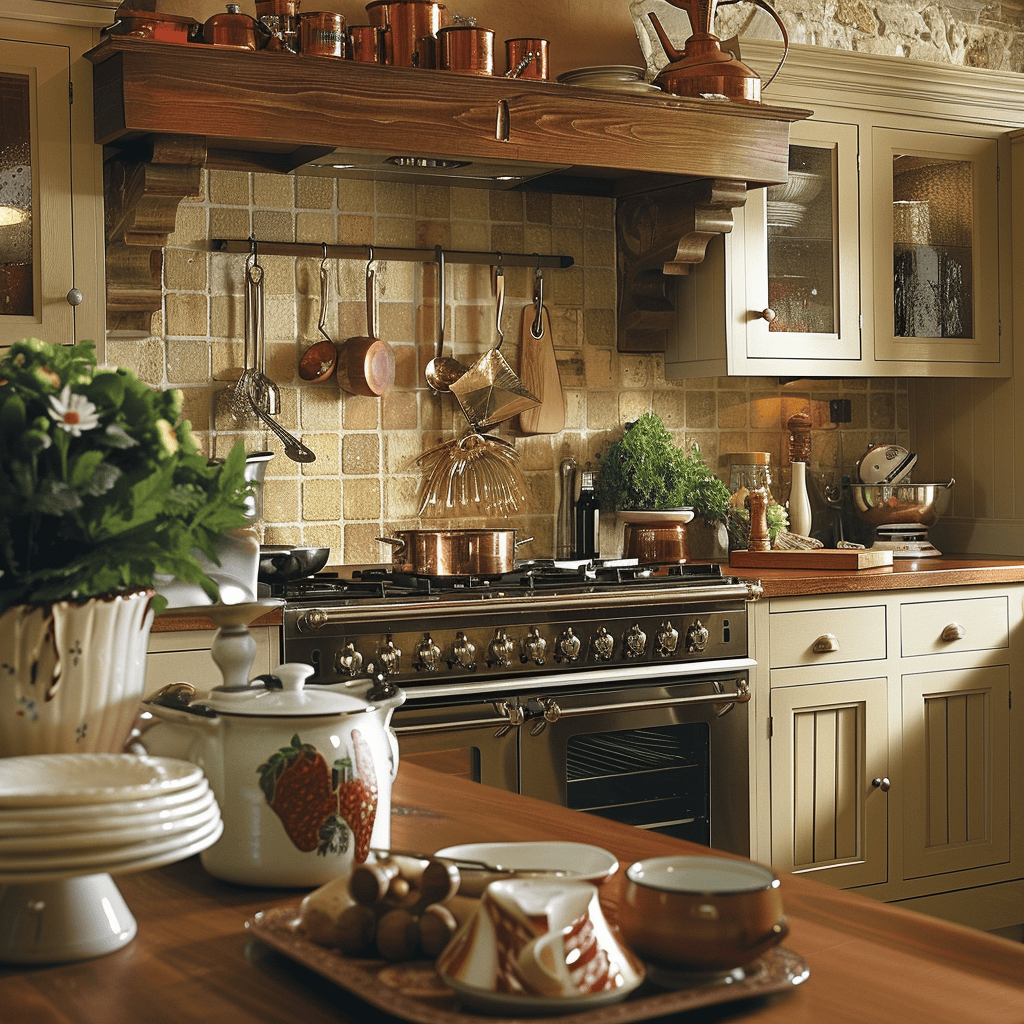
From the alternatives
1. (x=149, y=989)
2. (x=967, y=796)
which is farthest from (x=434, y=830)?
(x=967, y=796)

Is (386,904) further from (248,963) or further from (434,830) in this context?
(434,830)

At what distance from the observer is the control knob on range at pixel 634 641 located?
3.10 meters

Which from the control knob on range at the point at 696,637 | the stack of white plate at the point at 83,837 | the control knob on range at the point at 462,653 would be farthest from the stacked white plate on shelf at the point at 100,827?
the control knob on range at the point at 696,637

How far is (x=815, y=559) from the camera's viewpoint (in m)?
3.50

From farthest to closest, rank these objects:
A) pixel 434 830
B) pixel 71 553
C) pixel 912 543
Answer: pixel 912 543 < pixel 434 830 < pixel 71 553

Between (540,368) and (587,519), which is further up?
(540,368)

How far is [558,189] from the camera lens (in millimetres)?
3736

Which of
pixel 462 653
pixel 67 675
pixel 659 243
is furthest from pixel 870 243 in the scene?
pixel 67 675

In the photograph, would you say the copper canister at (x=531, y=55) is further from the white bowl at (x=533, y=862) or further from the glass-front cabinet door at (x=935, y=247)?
the white bowl at (x=533, y=862)

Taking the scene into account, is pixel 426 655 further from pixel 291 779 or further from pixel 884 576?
pixel 291 779

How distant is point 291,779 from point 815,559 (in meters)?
2.67

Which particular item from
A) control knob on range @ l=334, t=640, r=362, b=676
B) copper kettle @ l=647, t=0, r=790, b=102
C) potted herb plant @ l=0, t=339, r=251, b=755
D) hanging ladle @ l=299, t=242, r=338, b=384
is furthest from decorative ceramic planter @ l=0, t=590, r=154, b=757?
copper kettle @ l=647, t=0, r=790, b=102

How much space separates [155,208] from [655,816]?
177 centimetres

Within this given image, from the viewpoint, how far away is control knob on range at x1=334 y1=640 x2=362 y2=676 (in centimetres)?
279
